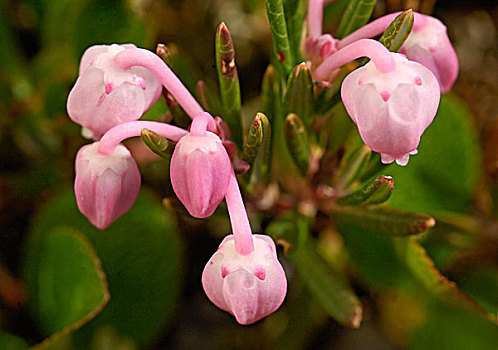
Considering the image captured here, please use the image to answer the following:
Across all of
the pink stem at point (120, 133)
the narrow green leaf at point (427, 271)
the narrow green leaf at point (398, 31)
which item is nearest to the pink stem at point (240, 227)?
the pink stem at point (120, 133)

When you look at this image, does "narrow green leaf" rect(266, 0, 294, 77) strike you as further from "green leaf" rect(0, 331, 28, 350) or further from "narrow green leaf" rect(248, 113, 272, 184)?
"green leaf" rect(0, 331, 28, 350)

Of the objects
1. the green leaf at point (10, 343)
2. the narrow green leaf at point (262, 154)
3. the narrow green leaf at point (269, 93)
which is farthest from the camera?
the green leaf at point (10, 343)

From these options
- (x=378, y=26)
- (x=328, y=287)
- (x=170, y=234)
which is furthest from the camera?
(x=170, y=234)

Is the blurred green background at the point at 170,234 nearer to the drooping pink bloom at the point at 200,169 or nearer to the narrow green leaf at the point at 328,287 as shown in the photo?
the narrow green leaf at the point at 328,287

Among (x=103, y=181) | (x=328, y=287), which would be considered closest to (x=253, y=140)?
(x=103, y=181)

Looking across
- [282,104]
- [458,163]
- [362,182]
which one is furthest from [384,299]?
[282,104]

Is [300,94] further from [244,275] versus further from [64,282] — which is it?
[64,282]

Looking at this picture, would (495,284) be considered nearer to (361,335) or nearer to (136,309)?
(361,335)
